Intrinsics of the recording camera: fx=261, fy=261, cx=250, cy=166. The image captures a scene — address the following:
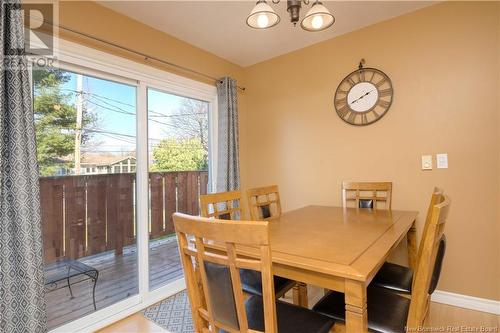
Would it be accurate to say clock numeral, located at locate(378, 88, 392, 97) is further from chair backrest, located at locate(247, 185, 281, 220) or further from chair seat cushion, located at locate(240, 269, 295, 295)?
chair seat cushion, located at locate(240, 269, 295, 295)

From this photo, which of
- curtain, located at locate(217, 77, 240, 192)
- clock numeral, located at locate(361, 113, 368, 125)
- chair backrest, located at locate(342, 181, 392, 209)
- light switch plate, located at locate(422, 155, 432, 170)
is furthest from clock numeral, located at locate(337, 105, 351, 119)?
curtain, located at locate(217, 77, 240, 192)

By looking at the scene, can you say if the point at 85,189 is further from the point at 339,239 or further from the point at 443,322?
the point at 443,322

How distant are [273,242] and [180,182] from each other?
1.62 meters

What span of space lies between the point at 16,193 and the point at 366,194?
260cm

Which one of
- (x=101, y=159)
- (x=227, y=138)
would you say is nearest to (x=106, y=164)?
(x=101, y=159)

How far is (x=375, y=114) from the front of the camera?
97.1 inches

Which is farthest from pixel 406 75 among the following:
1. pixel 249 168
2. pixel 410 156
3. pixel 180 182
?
pixel 180 182

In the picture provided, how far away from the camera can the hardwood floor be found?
186 centimetres

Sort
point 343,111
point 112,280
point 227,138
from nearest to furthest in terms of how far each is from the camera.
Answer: point 112,280 → point 343,111 → point 227,138

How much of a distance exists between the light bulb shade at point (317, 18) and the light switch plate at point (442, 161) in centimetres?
148

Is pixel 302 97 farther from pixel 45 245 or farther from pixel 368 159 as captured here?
pixel 45 245

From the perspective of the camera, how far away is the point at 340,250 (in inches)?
46.6

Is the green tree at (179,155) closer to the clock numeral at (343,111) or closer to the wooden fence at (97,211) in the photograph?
the wooden fence at (97,211)

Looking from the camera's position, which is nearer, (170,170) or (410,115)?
(410,115)
